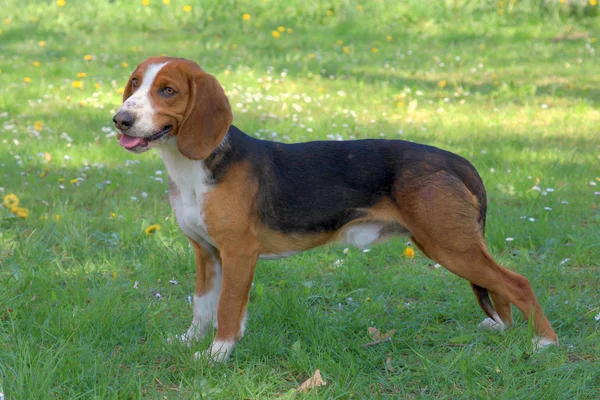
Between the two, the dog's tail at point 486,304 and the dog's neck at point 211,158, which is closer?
the dog's neck at point 211,158

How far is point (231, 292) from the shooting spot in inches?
149

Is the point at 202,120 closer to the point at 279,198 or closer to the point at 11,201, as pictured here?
the point at 279,198

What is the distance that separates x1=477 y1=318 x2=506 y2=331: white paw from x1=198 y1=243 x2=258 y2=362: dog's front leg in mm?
1306

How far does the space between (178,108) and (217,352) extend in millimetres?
1193

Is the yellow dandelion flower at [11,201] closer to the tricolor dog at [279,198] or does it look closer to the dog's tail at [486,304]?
the tricolor dog at [279,198]

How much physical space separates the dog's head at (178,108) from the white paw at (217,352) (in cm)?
92

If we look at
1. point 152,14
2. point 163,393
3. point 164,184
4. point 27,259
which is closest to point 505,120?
point 164,184

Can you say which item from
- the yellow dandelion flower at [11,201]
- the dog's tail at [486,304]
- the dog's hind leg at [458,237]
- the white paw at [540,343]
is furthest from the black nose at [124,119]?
the yellow dandelion flower at [11,201]

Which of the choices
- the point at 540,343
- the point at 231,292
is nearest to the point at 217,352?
the point at 231,292

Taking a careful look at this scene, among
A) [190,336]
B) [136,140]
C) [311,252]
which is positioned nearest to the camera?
[136,140]

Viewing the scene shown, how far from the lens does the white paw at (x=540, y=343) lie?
381 cm

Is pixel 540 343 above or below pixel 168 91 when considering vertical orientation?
below

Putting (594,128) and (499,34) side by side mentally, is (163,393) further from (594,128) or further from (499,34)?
(499,34)

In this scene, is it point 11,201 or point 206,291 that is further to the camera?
point 11,201
